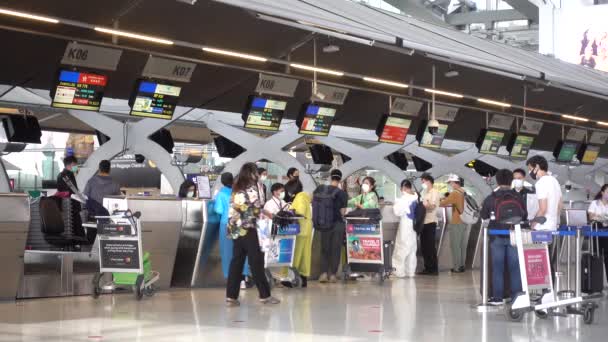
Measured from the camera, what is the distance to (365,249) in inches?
586

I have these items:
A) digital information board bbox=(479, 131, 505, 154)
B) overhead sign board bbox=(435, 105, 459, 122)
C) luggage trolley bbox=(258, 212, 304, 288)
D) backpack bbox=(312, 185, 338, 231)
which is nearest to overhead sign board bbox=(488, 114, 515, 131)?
digital information board bbox=(479, 131, 505, 154)

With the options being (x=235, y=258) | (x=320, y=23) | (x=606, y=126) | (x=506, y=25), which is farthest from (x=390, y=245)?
(x=506, y=25)

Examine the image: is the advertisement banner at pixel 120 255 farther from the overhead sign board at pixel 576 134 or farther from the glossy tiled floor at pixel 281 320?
the overhead sign board at pixel 576 134

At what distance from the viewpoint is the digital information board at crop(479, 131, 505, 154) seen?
19.5 metres

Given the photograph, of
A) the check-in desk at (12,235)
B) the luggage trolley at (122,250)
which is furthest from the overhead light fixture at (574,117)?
the check-in desk at (12,235)

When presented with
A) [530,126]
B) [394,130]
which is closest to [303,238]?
[394,130]

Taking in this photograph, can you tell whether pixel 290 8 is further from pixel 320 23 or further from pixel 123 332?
pixel 123 332

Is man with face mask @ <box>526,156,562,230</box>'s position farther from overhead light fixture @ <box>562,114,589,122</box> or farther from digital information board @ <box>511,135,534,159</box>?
overhead light fixture @ <box>562,114,589,122</box>

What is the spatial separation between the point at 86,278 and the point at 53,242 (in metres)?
0.60

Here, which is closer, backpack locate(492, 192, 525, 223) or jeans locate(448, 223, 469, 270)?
backpack locate(492, 192, 525, 223)

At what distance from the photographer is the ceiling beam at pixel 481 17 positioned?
28.3 m

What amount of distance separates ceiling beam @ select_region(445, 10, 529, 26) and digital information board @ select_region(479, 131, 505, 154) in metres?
9.21

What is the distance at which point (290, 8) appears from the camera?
933 centimetres

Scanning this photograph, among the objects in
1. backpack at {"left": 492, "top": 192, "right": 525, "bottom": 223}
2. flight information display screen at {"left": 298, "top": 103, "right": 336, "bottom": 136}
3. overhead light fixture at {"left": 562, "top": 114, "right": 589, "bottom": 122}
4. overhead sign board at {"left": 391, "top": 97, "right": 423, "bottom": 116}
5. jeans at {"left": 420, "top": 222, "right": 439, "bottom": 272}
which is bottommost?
jeans at {"left": 420, "top": 222, "right": 439, "bottom": 272}
